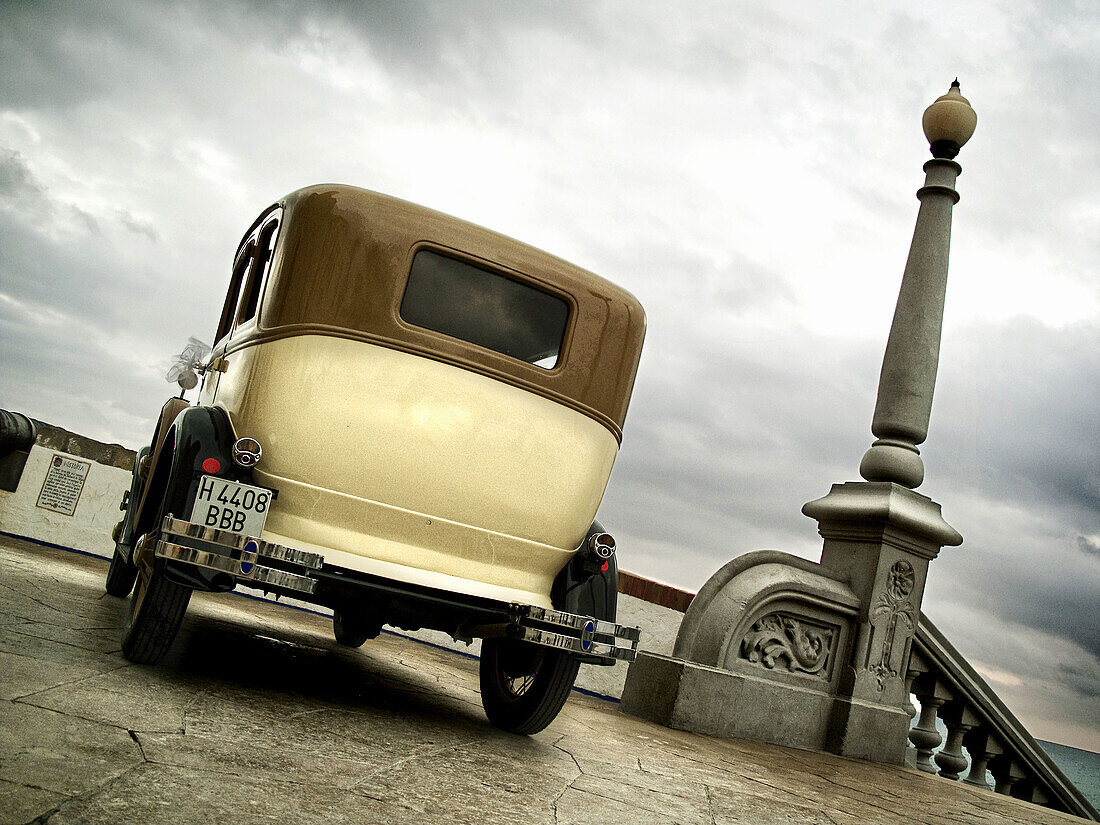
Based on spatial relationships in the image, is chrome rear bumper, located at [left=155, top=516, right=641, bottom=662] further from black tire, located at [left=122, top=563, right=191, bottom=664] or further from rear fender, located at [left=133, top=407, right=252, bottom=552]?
black tire, located at [left=122, top=563, right=191, bottom=664]

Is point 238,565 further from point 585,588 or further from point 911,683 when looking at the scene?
point 911,683

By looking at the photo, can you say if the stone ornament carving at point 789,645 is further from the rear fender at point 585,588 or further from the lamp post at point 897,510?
the rear fender at point 585,588

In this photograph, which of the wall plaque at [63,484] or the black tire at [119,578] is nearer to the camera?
the black tire at [119,578]

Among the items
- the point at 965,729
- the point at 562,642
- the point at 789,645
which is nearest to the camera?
the point at 562,642

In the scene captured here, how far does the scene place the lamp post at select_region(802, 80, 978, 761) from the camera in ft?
21.8

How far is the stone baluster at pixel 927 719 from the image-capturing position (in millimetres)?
7203

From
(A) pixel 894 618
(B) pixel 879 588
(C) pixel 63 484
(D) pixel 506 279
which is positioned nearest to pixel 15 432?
(C) pixel 63 484

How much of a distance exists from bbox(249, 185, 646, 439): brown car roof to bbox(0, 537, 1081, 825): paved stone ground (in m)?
1.48

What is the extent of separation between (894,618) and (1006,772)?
2019 millimetres

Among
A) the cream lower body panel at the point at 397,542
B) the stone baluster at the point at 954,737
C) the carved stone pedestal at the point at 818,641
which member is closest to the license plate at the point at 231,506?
the cream lower body panel at the point at 397,542

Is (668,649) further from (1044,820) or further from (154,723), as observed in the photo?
Answer: (154,723)

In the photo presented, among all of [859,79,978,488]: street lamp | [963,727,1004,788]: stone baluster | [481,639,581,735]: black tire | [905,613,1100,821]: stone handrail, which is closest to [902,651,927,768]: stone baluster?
[905,613,1100,821]: stone handrail

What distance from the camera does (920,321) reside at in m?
7.29

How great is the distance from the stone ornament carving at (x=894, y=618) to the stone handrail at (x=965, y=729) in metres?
0.34
